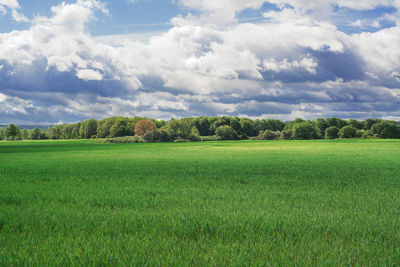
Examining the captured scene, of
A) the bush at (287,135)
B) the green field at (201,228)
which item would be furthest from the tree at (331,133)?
the green field at (201,228)

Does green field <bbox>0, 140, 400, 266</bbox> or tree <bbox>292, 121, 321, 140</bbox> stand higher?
tree <bbox>292, 121, 321, 140</bbox>

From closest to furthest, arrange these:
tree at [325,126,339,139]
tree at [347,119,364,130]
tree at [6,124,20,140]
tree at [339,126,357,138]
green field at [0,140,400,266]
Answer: green field at [0,140,400,266] < tree at [339,126,357,138] < tree at [325,126,339,139] < tree at [347,119,364,130] < tree at [6,124,20,140]

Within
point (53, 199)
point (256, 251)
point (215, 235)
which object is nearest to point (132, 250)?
point (215, 235)

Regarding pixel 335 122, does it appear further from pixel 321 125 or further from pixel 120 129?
pixel 120 129

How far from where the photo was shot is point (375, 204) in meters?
8.62

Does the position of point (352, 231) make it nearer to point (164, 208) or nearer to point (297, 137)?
point (164, 208)

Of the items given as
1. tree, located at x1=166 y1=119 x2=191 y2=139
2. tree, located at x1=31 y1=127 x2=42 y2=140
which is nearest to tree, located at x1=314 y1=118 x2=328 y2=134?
tree, located at x1=166 y1=119 x2=191 y2=139

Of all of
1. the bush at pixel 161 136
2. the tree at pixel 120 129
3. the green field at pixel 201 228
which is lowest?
the green field at pixel 201 228

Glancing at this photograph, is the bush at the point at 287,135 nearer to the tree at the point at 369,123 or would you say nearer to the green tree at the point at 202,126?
the green tree at the point at 202,126

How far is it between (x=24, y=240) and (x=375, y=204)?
29.6 feet

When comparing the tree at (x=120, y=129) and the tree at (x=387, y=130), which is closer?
the tree at (x=387, y=130)

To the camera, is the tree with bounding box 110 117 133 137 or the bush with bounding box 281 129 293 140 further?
the bush with bounding box 281 129 293 140

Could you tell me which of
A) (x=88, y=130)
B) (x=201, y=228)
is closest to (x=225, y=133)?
(x=88, y=130)

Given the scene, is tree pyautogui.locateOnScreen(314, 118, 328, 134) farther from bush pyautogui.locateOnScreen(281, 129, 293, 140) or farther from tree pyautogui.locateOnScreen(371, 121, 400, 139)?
tree pyautogui.locateOnScreen(371, 121, 400, 139)
